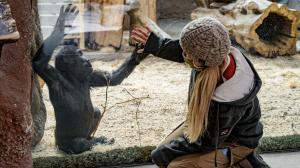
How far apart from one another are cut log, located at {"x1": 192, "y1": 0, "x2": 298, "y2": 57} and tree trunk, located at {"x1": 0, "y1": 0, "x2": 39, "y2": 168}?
6.26ft

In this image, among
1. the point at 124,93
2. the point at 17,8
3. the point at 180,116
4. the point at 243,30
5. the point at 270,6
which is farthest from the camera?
the point at 270,6

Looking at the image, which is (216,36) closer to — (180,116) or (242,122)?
(242,122)

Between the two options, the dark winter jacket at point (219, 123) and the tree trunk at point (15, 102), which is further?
the dark winter jacket at point (219, 123)

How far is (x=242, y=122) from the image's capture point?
2619 mm

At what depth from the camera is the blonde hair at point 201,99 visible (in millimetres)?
2443

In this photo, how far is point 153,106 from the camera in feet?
11.3

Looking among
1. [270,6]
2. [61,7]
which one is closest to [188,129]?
[61,7]

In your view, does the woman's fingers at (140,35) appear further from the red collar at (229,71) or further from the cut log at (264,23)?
the cut log at (264,23)

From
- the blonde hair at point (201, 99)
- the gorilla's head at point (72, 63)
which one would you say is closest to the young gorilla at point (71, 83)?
the gorilla's head at point (72, 63)

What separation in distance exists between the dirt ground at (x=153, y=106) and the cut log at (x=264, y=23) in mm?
305

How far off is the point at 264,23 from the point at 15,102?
2.76 meters

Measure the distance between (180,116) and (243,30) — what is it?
110cm

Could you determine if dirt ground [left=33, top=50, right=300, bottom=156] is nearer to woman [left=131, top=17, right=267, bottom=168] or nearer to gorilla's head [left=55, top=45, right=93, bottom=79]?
gorilla's head [left=55, top=45, right=93, bottom=79]

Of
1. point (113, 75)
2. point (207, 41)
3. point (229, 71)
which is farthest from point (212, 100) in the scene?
point (113, 75)
